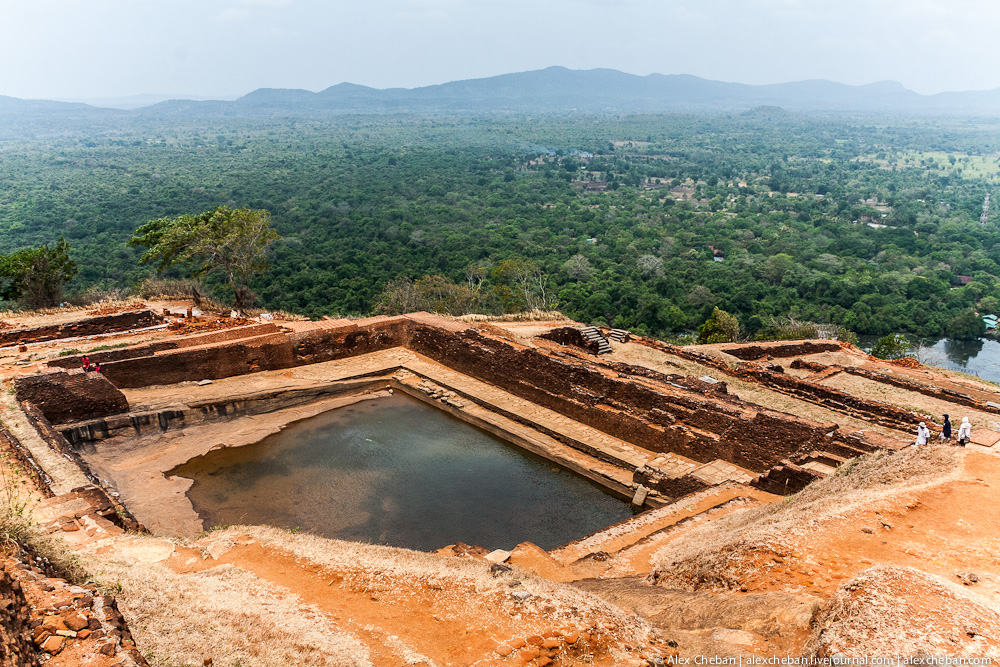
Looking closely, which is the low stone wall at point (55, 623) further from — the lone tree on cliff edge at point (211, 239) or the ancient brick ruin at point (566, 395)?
the lone tree on cliff edge at point (211, 239)

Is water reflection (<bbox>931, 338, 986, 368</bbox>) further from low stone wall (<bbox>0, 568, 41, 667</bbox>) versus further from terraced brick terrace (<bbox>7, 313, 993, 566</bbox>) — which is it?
low stone wall (<bbox>0, 568, 41, 667</bbox>)

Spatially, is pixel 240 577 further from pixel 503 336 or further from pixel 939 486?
pixel 503 336

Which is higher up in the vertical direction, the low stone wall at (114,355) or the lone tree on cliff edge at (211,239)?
the lone tree on cliff edge at (211,239)

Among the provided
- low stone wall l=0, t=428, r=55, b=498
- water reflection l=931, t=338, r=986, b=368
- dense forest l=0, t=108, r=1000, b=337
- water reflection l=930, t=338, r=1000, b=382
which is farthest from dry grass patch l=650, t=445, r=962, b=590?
water reflection l=931, t=338, r=986, b=368

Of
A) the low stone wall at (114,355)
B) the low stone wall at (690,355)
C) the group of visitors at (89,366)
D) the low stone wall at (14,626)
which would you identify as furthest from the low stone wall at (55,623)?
the low stone wall at (690,355)

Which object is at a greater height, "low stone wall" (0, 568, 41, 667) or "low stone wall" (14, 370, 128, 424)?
"low stone wall" (0, 568, 41, 667)

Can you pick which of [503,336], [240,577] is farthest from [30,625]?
[503,336]
